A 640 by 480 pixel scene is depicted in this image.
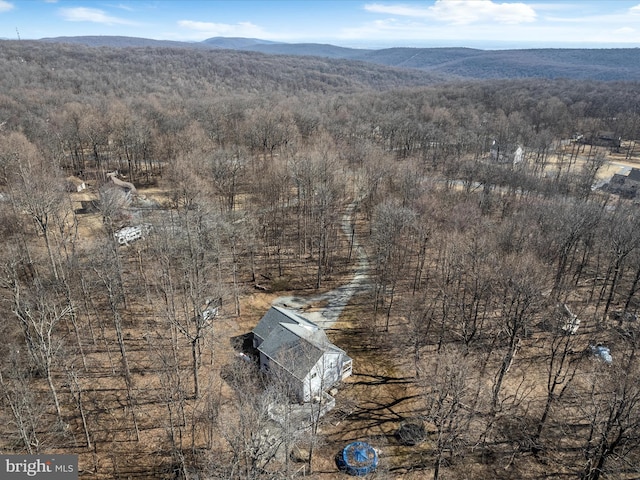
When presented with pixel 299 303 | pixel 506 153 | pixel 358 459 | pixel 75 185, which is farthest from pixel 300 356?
pixel 506 153

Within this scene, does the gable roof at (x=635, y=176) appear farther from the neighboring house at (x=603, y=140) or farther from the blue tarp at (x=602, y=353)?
the blue tarp at (x=602, y=353)

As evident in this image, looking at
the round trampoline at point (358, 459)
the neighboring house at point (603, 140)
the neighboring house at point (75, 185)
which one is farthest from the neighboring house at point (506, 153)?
the neighboring house at point (75, 185)

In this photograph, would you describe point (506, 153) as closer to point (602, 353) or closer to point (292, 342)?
point (602, 353)

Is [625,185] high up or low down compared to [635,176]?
down

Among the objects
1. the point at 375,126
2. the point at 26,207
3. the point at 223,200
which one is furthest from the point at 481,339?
the point at 375,126

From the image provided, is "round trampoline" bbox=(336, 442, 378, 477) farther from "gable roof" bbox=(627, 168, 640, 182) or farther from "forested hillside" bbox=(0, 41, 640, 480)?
"gable roof" bbox=(627, 168, 640, 182)
